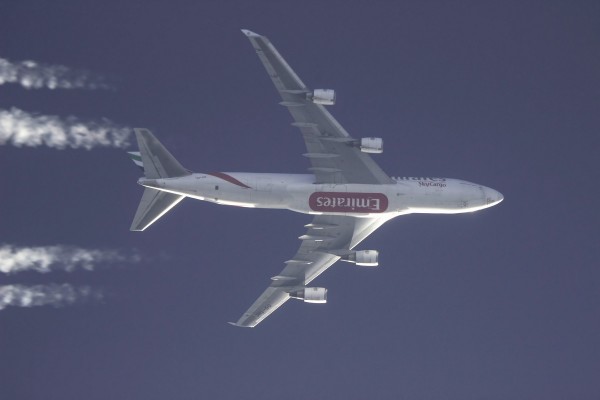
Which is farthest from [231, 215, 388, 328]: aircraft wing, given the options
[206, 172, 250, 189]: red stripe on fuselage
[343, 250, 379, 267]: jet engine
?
[206, 172, 250, 189]: red stripe on fuselage

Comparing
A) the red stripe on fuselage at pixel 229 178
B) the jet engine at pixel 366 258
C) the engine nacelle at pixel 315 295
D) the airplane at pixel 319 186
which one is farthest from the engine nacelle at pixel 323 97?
the engine nacelle at pixel 315 295

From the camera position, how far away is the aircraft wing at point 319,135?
364ft

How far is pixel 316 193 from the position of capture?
115812mm

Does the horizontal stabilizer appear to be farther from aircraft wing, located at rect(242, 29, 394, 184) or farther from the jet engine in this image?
the jet engine

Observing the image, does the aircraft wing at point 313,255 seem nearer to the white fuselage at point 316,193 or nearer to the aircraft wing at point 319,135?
the white fuselage at point 316,193

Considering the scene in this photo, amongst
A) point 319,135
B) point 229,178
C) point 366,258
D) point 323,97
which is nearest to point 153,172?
point 229,178

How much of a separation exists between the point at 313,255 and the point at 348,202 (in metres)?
8.53

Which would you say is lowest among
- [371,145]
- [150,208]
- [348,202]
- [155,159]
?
[150,208]

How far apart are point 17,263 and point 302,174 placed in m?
24.3

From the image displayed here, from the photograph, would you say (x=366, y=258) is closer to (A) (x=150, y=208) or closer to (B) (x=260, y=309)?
(B) (x=260, y=309)

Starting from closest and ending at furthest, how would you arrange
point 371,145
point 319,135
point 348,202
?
point 371,145 → point 319,135 → point 348,202

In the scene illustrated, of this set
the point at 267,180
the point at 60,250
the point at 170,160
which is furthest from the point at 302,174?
the point at 60,250

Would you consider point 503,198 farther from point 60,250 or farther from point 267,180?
point 60,250

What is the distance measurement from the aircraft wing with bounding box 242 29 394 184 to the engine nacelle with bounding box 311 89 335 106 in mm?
778
